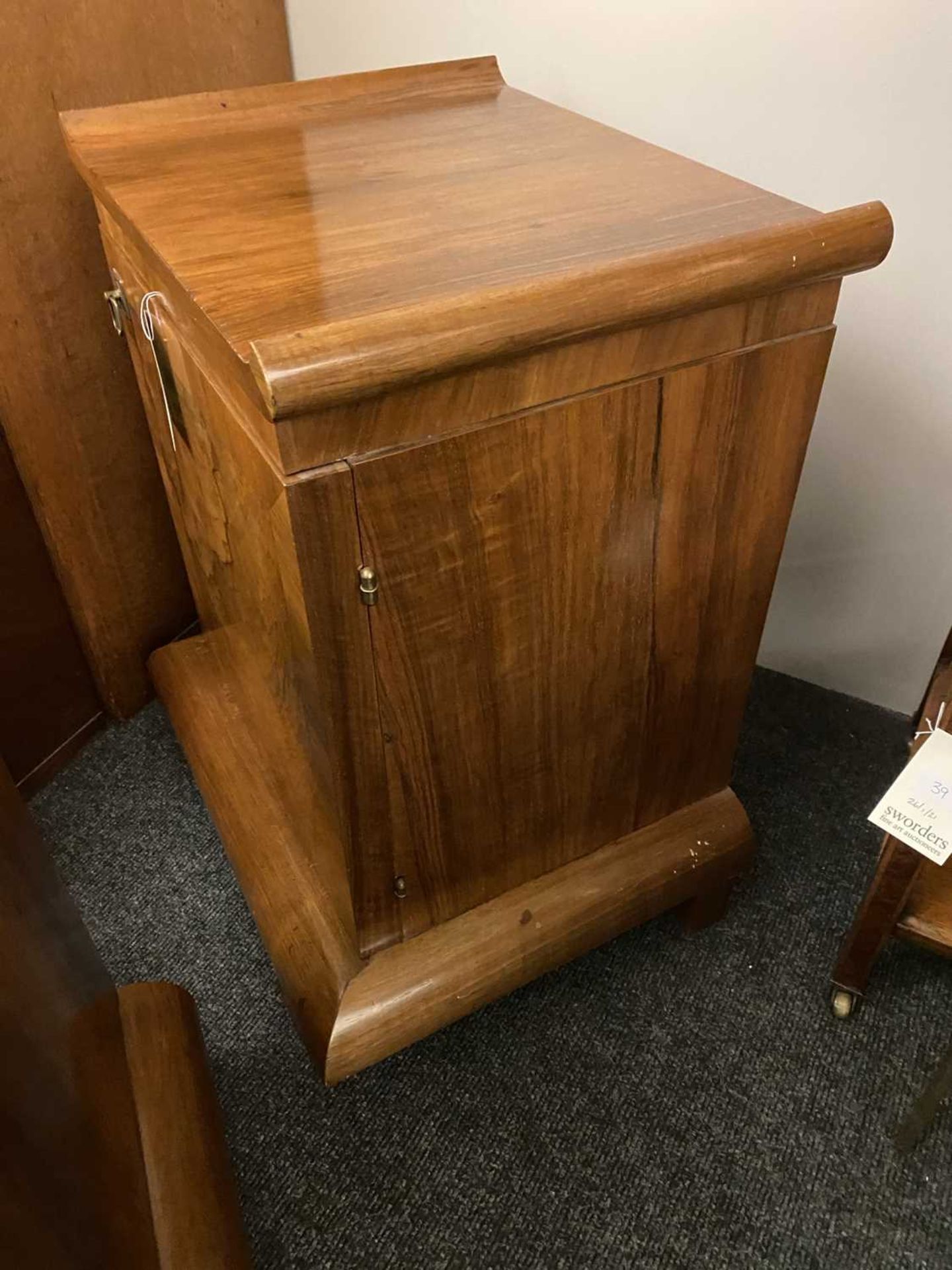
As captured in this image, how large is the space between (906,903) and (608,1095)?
1.01 ft

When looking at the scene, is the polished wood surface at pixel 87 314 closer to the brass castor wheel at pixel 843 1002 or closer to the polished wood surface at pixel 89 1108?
the polished wood surface at pixel 89 1108

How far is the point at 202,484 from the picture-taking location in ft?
2.52

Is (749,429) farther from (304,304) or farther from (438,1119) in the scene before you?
Result: (438,1119)

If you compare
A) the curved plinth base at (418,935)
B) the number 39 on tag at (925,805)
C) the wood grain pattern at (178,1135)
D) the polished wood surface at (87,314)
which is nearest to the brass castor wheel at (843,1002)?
the curved plinth base at (418,935)

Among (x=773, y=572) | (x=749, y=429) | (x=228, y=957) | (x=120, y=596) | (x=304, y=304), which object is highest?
(x=304, y=304)

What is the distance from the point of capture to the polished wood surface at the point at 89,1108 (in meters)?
0.50

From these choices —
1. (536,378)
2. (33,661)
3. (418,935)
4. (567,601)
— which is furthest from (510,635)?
Answer: (33,661)

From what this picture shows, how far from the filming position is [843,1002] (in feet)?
3.00

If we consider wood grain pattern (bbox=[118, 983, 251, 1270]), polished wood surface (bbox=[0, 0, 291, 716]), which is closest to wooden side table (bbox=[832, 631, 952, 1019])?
wood grain pattern (bbox=[118, 983, 251, 1270])

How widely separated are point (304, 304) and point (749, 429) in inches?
11.3

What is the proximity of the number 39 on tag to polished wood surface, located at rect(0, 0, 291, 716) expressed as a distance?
0.83m

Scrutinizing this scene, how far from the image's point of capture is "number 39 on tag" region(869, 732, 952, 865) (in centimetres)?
71

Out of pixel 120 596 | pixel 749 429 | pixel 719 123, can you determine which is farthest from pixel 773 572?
pixel 120 596

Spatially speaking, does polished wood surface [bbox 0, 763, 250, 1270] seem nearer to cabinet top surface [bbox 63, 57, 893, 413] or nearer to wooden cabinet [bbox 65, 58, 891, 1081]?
wooden cabinet [bbox 65, 58, 891, 1081]
